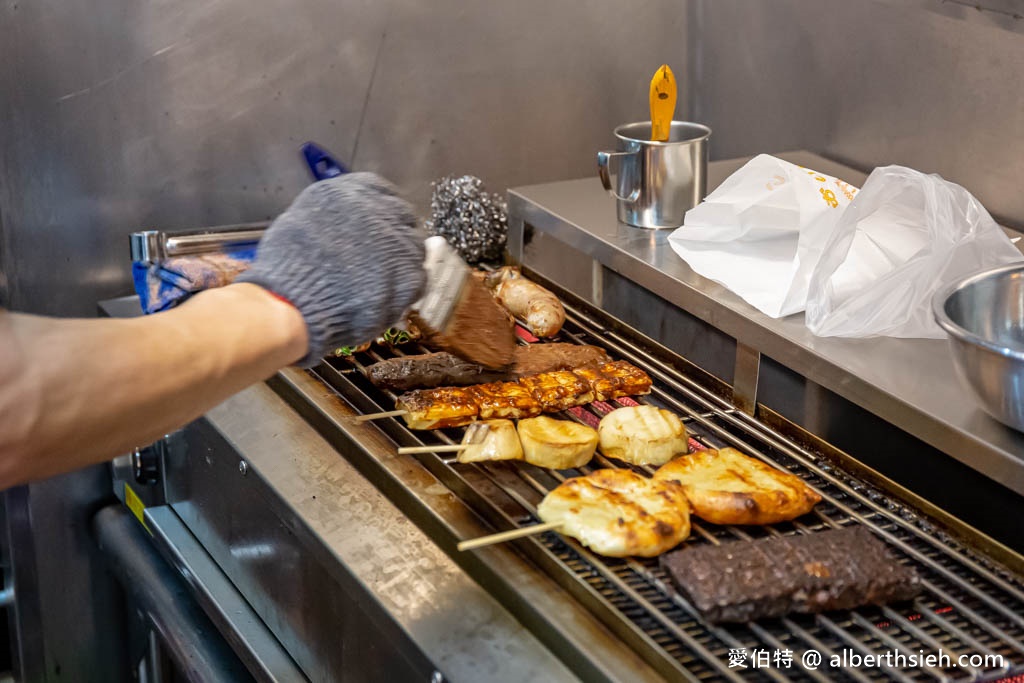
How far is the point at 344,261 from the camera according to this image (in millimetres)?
1510

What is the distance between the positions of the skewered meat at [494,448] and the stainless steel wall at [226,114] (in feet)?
3.96

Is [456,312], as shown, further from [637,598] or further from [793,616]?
[793,616]

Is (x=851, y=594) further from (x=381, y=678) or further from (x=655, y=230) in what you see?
(x=655, y=230)

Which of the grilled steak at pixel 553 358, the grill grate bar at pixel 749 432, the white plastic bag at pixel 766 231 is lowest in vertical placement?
the grill grate bar at pixel 749 432

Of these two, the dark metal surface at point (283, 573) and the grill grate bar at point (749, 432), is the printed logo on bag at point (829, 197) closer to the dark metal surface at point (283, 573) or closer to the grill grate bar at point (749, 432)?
the grill grate bar at point (749, 432)

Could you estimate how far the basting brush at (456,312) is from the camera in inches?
72.7

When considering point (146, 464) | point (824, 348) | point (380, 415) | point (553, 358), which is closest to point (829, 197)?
point (824, 348)

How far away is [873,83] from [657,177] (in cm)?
64

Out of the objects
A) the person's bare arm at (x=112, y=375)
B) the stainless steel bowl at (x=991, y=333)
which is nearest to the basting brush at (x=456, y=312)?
the person's bare arm at (x=112, y=375)

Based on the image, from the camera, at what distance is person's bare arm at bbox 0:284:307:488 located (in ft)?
3.65

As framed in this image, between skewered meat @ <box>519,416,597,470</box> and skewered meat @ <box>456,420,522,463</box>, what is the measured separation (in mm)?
20

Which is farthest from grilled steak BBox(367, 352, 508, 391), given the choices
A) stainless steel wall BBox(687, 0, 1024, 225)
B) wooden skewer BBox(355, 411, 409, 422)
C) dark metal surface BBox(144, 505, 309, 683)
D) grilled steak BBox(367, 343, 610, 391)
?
stainless steel wall BBox(687, 0, 1024, 225)

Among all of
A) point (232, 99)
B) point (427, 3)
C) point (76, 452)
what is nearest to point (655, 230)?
point (427, 3)

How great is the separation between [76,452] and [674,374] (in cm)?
122
